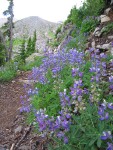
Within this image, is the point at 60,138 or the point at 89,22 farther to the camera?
the point at 89,22

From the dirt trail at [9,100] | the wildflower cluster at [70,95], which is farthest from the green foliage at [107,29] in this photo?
the wildflower cluster at [70,95]

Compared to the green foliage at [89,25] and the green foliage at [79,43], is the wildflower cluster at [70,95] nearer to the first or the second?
the green foliage at [79,43]

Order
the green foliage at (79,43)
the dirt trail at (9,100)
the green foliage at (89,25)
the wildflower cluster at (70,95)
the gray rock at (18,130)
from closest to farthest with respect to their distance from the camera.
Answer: the wildflower cluster at (70,95), the gray rock at (18,130), the dirt trail at (9,100), the green foliage at (79,43), the green foliage at (89,25)

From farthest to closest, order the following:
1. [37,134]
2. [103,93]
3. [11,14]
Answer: [11,14] → [37,134] → [103,93]

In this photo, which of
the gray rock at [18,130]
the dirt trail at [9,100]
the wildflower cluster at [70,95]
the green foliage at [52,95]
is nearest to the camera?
the wildflower cluster at [70,95]

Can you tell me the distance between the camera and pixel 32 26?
6088 inches

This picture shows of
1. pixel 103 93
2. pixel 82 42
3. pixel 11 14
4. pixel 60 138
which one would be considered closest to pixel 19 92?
pixel 82 42

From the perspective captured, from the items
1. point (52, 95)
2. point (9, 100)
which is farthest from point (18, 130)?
point (9, 100)

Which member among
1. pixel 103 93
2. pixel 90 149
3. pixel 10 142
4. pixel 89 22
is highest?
pixel 89 22

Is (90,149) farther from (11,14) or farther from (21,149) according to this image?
(11,14)

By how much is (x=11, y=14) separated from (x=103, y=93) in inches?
1053

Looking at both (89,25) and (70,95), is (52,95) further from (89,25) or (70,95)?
(89,25)

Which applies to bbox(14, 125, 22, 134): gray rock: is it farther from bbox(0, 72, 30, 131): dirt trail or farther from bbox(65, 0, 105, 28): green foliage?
bbox(65, 0, 105, 28): green foliage

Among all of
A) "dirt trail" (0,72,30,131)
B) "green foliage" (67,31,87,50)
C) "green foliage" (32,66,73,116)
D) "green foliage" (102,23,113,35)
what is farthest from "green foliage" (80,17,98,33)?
"green foliage" (32,66,73,116)
